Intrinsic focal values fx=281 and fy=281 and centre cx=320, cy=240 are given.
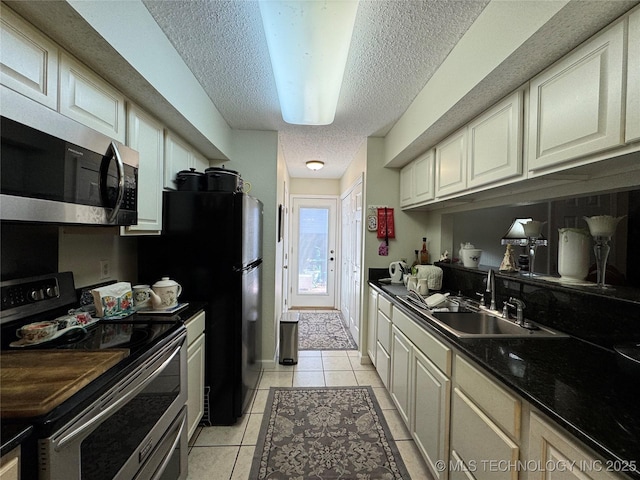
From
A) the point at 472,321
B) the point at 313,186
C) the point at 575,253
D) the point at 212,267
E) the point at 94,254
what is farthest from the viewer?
the point at 313,186

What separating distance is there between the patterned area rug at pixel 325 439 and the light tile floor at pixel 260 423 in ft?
0.19

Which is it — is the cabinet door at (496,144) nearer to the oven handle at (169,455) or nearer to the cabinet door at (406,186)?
the cabinet door at (406,186)

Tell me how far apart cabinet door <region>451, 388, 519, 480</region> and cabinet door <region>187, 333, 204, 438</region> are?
143cm

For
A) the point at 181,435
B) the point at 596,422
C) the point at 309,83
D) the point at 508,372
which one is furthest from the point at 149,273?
the point at 596,422

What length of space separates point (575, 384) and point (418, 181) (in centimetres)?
194

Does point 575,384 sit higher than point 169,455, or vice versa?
point 575,384

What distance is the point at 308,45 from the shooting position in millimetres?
1272

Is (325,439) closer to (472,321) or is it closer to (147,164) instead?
(472,321)

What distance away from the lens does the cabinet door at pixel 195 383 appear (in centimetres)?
167

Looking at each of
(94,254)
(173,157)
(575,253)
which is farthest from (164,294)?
(575,253)

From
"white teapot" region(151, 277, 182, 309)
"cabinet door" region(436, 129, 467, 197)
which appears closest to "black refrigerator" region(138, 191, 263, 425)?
"white teapot" region(151, 277, 182, 309)

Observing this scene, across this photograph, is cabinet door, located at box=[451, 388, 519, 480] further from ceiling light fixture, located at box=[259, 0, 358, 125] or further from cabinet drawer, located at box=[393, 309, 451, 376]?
ceiling light fixture, located at box=[259, 0, 358, 125]

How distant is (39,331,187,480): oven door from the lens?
751mm

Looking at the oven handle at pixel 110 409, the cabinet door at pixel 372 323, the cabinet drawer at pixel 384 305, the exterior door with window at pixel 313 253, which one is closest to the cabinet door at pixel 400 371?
the cabinet drawer at pixel 384 305
